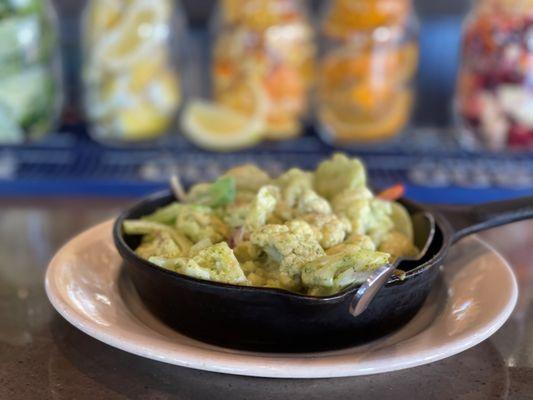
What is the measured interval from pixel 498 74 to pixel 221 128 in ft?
1.85

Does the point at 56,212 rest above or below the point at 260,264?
below

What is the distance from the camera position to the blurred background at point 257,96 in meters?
1.46

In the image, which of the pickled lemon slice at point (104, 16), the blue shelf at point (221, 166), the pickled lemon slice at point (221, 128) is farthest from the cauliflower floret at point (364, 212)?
the pickled lemon slice at point (104, 16)

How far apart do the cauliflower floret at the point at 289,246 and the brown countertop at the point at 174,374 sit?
92 mm

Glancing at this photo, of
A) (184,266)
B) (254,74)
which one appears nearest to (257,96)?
(254,74)

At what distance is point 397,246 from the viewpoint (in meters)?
0.74

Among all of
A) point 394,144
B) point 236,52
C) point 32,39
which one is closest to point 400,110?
point 394,144

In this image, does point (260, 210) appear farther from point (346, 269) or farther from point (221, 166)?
point (221, 166)

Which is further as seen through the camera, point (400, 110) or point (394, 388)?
point (400, 110)

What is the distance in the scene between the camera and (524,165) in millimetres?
1497

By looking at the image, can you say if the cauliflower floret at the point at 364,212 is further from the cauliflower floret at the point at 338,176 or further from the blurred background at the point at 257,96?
the blurred background at the point at 257,96

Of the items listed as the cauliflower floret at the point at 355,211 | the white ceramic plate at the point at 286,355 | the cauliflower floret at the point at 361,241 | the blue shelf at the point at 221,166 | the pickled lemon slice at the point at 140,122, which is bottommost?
the blue shelf at the point at 221,166

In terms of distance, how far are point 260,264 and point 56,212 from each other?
553mm

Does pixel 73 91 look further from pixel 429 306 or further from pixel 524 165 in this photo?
pixel 429 306
